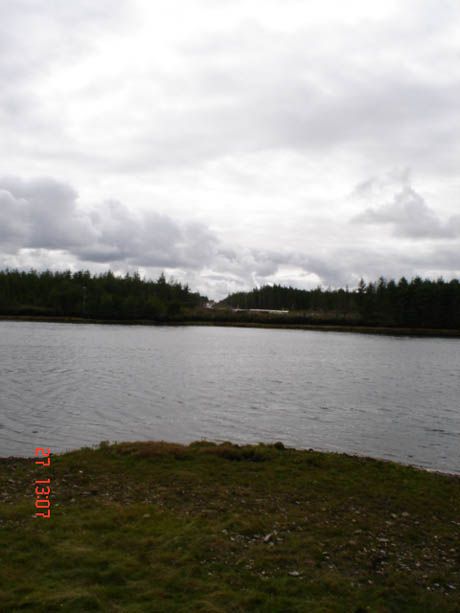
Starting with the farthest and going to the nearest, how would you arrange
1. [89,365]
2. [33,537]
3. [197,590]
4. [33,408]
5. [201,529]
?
[89,365] < [33,408] < [201,529] < [33,537] < [197,590]

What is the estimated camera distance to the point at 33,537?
30.9 ft

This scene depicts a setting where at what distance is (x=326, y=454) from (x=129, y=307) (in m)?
186

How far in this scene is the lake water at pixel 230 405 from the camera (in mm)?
23102

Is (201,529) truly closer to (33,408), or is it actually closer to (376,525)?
(376,525)

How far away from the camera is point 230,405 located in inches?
1271

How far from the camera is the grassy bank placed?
25.5 ft

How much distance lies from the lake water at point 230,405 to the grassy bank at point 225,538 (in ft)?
22.5

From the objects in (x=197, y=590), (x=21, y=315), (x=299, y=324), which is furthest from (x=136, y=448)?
(x=21, y=315)

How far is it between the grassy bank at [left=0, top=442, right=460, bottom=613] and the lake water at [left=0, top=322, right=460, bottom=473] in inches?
271
